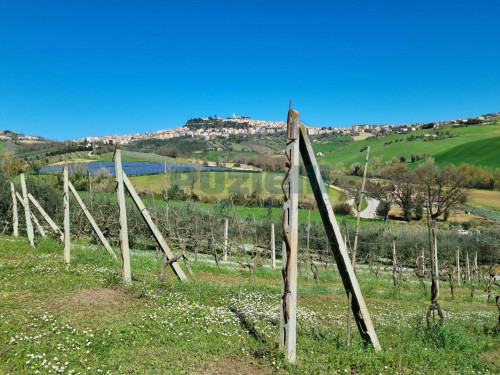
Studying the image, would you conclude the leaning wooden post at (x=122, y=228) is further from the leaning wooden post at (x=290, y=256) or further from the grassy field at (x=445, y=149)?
the grassy field at (x=445, y=149)

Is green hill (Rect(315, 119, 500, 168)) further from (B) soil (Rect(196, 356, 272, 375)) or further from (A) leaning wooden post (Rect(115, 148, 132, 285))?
(B) soil (Rect(196, 356, 272, 375))

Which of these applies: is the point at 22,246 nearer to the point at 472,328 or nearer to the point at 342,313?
the point at 342,313

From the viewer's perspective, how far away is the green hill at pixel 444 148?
9012cm

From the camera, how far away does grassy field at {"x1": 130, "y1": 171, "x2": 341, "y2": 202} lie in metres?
63.5

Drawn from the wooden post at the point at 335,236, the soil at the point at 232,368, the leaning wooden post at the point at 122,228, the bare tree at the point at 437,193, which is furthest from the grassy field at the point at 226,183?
the soil at the point at 232,368

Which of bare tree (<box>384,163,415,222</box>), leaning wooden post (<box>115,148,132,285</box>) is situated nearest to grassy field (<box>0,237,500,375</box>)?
leaning wooden post (<box>115,148,132,285</box>)

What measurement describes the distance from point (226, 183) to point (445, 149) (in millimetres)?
83299

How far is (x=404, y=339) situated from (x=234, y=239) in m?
36.1

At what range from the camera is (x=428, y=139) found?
125 meters

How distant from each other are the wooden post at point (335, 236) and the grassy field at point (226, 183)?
55330mm

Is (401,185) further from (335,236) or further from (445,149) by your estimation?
(445,149)

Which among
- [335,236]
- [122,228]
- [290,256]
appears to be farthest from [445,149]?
[290,256]

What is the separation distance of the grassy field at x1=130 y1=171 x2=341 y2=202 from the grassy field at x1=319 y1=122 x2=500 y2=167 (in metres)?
22.7

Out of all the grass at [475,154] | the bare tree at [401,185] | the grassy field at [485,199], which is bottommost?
the grassy field at [485,199]
